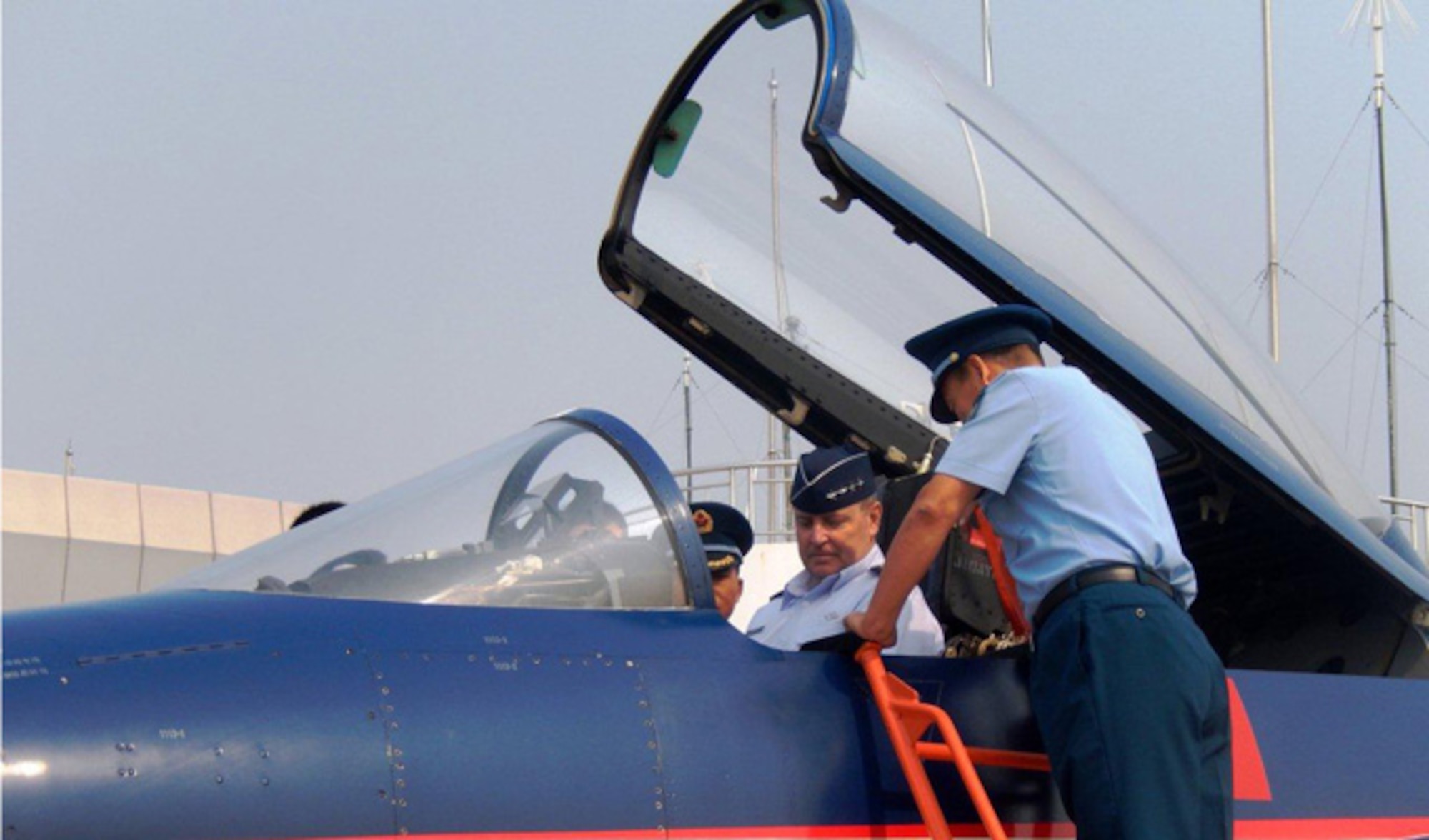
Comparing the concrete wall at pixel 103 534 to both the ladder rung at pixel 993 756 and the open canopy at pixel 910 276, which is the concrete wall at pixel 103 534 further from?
the ladder rung at pixel 993 756

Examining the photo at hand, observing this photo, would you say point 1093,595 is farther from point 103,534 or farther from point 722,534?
point 103,534

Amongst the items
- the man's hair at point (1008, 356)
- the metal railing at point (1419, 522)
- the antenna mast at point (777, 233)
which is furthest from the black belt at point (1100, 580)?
the metal railing at point (1419, 522)

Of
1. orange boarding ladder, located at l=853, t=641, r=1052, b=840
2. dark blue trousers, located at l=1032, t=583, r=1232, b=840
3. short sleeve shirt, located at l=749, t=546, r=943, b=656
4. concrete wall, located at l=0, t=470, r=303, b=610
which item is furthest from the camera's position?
concrete wall, located at l=0, t=470, r=303, b=610

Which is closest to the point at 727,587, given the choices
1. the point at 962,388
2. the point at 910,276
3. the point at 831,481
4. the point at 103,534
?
the point at 831,481

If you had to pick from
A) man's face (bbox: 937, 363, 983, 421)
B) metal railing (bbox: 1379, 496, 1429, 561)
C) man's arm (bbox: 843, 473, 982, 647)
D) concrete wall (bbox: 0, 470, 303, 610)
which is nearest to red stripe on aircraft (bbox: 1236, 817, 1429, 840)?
man's arm (bbox: 843, 473, 982, 647)

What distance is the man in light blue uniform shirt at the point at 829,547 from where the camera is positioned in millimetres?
5082

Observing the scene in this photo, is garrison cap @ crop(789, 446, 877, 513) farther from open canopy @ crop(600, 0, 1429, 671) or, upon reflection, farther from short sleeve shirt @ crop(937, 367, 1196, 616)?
short sleeve shirt @ crop(937, 367, 1196, 616)

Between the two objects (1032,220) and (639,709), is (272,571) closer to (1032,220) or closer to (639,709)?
(639,709)

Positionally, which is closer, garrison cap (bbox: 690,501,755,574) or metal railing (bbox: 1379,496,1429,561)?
garrison cap (bbox: 690,501,755,574)

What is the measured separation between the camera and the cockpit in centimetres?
405

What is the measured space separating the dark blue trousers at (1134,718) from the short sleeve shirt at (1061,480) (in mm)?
111

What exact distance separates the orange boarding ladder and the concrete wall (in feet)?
46.1

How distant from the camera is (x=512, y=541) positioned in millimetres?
4238

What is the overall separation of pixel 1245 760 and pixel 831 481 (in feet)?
4.81
